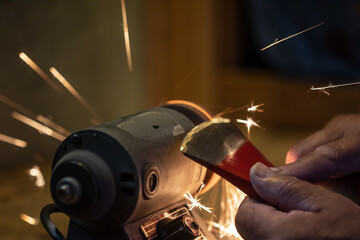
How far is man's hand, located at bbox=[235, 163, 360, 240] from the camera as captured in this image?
0.72 metres

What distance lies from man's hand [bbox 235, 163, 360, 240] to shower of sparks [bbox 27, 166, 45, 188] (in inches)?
48.0

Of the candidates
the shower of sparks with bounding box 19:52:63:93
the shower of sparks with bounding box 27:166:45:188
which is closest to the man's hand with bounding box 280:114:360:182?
the shower of sparks with bounding box 27:166:45:188

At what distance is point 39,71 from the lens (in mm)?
2059

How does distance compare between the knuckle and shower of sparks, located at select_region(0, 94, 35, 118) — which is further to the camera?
shower of sparks, located at select_region(0, 94, 35, 118)

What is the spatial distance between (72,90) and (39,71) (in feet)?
0.78

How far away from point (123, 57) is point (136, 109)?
351 millimetres

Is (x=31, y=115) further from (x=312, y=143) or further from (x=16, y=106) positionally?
(x=312, y=143)

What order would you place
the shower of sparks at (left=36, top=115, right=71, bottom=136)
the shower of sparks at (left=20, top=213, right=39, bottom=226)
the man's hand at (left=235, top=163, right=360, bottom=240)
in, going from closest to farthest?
the man's hand at (left=235, top=163, right=360, bottom=240) < the shower of sparks at (left=20, top=213, right=39, bottom=226) < the shower of sparks at (left=36, top=115, right=71, bottom=136)

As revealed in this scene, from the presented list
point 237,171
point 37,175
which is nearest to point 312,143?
point 237,171

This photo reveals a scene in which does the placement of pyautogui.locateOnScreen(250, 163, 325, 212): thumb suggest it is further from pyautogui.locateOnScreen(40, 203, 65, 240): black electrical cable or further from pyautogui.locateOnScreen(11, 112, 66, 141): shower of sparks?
pyautogui.locateOnScreen(11, 112, 66, 141): shower of sparks

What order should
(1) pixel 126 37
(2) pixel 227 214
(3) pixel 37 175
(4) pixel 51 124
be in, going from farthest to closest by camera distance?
(1) pixel 126 37, (4) pixel 51 124, (3) pixel 37 175, (2) pixel 227 214

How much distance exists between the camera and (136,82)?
2.72 metres

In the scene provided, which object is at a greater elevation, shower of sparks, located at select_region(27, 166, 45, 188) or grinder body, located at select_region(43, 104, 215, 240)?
shower of sparks, located at select_region(27, 166, 45, 188)

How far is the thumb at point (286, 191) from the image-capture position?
2.46 feet
